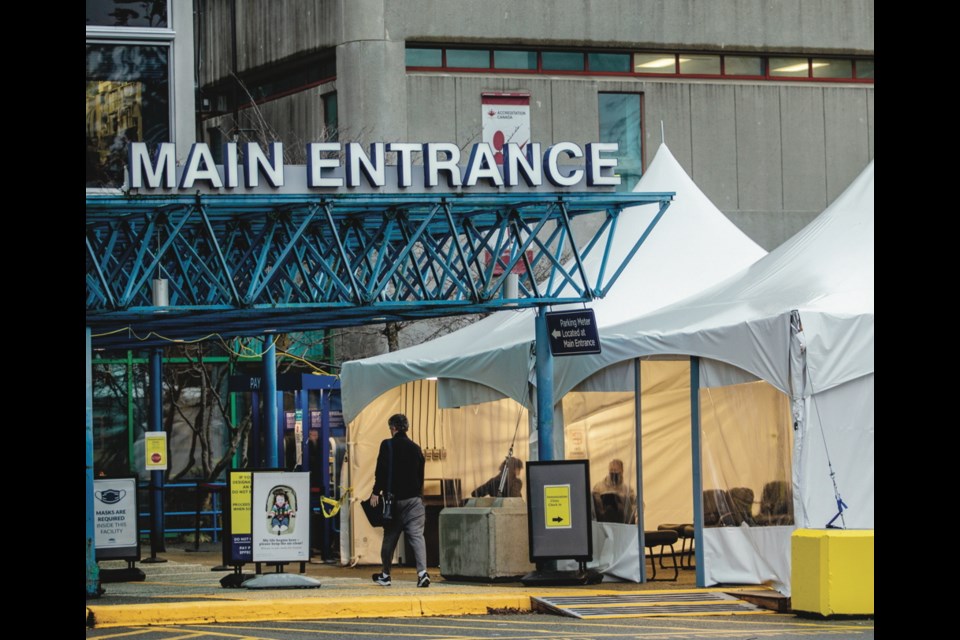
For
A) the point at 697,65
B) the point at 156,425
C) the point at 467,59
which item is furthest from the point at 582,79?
the point at 156,425

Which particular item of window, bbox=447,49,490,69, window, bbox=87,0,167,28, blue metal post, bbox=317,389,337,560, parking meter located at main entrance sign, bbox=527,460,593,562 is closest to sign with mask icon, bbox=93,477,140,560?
blue metal post, bbox=317,389,337,560

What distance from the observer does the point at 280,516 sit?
723 inches

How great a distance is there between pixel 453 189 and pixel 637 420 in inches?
129

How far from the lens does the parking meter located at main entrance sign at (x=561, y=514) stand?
18.1 metres

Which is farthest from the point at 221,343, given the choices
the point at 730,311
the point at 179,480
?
the point at 730,311

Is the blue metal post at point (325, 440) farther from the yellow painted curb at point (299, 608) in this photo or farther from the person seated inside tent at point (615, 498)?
the yellow painted curb at point (299, 608)

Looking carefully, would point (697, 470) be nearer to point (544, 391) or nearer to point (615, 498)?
point (615, 498)

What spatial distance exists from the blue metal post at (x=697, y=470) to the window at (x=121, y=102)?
9.43 m

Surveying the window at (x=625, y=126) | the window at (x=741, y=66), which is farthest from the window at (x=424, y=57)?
the window at (x=741, y=66)

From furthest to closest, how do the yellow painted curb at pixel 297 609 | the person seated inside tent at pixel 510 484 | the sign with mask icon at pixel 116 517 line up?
the person seated inside tent at pixel 510 484
the sign with mask icon at pixel 116 517
the yellow painted curb at pixel 297 609

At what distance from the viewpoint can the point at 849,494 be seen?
15.7 meters

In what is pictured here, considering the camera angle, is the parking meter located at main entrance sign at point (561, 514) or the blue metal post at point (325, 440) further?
the blue metal post at point (325, 440)

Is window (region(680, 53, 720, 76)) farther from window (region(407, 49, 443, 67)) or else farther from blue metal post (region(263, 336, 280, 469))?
blue metal post (region(263, 336, 280, 469))
